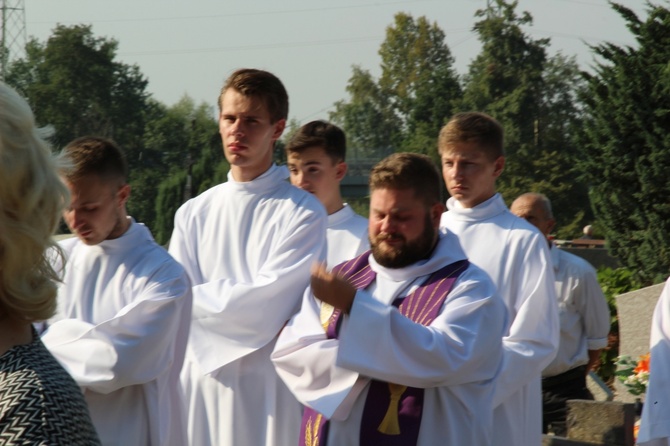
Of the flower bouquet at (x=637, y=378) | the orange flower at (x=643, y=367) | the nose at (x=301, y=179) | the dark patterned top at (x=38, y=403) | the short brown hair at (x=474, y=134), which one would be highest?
the short brown hair at (x=474, y=134)

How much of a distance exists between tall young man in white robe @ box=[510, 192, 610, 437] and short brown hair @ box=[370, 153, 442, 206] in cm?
410

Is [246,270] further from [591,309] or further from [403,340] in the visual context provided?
[591,309]

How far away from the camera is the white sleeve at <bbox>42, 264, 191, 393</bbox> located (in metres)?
4.91

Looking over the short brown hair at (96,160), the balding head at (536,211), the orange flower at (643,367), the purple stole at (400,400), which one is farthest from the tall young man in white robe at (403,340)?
the balding head at (536,211)

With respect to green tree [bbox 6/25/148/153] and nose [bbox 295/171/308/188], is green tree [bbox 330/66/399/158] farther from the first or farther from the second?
nose [bbox 295/171/308/188]

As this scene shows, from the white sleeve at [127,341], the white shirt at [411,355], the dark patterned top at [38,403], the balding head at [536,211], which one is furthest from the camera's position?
the balding head at [536,211]

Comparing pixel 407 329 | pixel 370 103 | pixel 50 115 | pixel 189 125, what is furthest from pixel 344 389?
pixel 370 103

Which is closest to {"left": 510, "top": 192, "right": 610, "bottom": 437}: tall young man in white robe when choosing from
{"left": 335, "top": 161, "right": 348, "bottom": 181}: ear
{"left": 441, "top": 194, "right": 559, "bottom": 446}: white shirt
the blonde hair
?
{"left": 335, "top": 161, "right": 348, "bottom": 181}: ear

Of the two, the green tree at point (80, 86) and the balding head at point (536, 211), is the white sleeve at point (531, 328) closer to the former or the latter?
the balding head at point (536, 211)

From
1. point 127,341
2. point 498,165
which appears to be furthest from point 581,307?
point 127,341

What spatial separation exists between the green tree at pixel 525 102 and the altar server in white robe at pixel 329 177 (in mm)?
62790

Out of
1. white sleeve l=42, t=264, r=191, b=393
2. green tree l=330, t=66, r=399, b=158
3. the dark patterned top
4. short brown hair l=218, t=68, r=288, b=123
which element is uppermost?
green tree l=330, t=66, r=399, b=158

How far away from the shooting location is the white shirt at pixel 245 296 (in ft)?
19.3

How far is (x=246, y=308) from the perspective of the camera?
585 cm
